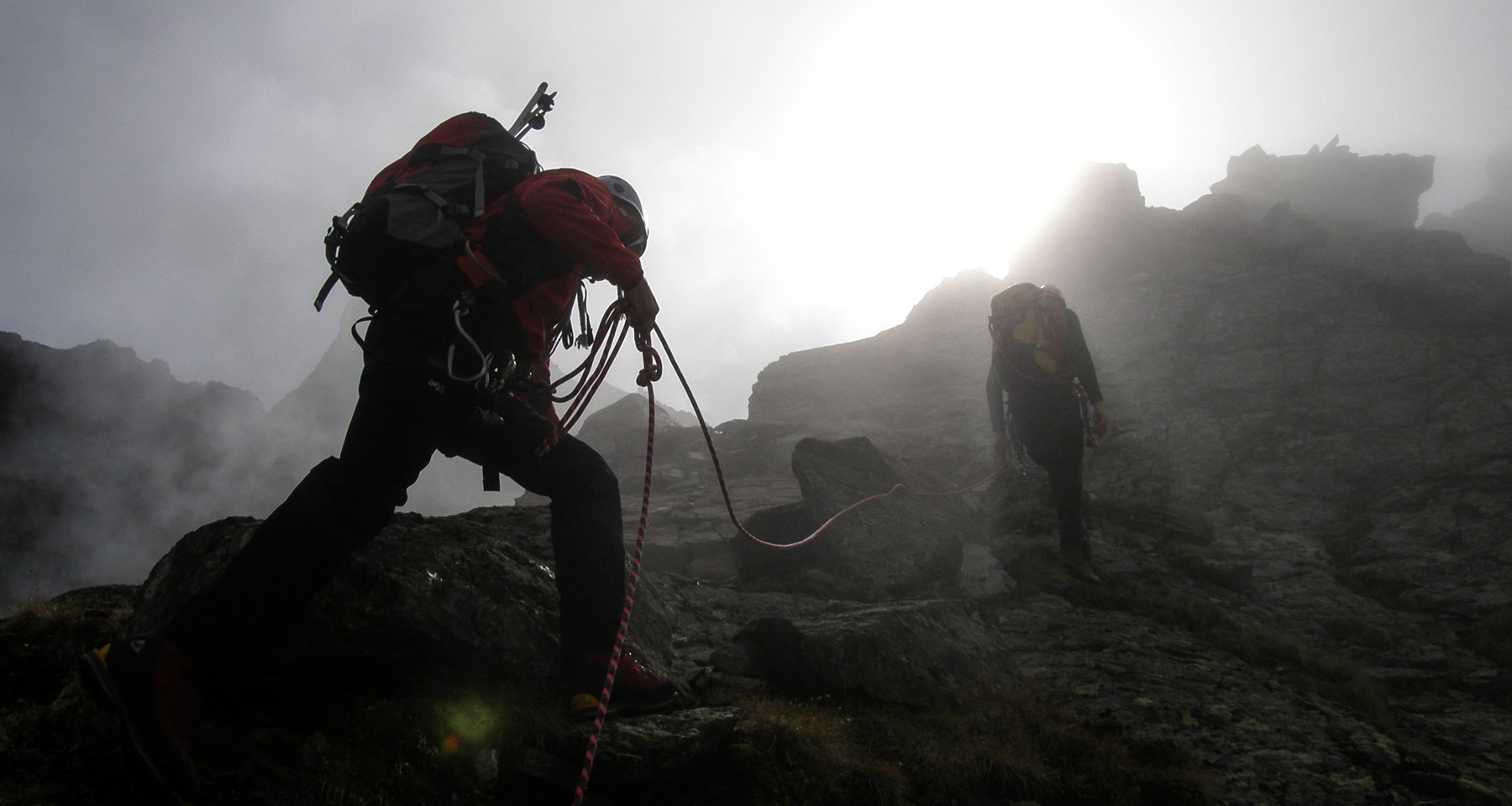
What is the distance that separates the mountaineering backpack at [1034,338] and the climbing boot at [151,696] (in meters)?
9.86

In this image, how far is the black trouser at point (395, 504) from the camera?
304 centimetres

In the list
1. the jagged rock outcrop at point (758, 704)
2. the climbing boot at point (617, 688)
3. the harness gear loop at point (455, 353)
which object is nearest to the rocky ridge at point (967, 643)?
the jagged rock outcrop at point (758, 704)

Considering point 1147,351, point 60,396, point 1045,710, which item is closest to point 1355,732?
point 1045,710

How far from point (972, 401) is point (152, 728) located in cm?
3007

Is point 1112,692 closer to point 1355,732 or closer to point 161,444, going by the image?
point 1355,732

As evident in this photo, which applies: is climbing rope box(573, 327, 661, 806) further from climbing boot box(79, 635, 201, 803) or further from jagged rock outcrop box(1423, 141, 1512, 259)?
jagged rock outcrop box(1423, 141, 1512, 259)

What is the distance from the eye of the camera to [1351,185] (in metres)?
61.1

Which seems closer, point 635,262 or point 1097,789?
point 635,262

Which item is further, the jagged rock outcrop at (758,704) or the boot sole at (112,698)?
the jagged rock outcrop at (758,704)

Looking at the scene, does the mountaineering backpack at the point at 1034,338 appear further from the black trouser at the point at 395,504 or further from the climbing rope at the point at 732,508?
the black trouser at the point at 395,504

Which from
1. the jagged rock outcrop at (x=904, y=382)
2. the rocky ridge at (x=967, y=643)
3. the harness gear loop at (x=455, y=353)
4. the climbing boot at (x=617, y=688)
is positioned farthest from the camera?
the jagged rock outcrop at (x=904, y=382)

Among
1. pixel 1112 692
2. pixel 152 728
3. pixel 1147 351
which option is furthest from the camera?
pixel 1147 351

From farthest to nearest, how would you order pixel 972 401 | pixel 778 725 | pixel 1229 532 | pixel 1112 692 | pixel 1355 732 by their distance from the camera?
1. pixel 972 401
2. pixel 1229 532
3. pixel 1112 692
4. pixel 1355 732
5. pixel 778 725

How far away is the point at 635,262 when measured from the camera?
4.18 m
